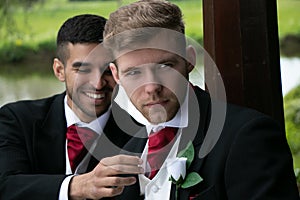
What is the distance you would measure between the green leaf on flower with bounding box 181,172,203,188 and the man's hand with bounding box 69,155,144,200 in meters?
0.12

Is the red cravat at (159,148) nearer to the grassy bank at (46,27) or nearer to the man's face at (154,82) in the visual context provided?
the man's face at (154,82)

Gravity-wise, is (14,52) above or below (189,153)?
below

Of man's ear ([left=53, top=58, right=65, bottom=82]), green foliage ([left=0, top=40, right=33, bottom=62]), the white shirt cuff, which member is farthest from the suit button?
green foliage ([left=0, top=40, right=33, bottom=62])

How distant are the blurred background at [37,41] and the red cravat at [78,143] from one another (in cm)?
300

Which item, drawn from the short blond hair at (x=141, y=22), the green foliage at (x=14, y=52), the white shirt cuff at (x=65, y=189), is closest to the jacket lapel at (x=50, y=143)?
the white shirt cuff at (x=65, y=189)

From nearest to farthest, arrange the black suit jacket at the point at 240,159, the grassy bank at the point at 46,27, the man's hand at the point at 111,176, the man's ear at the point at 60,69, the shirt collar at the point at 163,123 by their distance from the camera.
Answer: the black suit jacket at the point at 240,159
the man's hand at the point at 111,176
the shirt collar at the point at 163,123
the man's ear at the point at 60,69
the grassy bank at the point at 46,27

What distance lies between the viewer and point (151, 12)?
6.49ft

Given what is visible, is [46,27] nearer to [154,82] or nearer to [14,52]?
[14,52]

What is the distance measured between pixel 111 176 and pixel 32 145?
58 centimetres

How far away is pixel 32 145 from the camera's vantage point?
2420 mm

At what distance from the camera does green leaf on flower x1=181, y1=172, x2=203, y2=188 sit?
1925 millimetres

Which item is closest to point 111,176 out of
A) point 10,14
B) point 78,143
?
point 78,143

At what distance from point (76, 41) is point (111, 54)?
395mm

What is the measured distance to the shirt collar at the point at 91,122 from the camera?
2453mm
